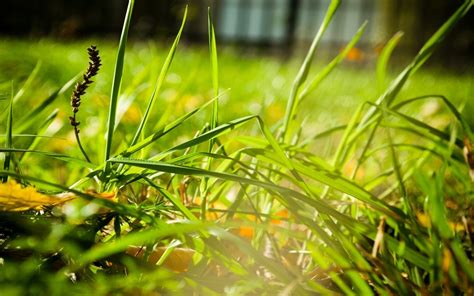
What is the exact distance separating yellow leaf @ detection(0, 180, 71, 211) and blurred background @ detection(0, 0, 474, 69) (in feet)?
18.4

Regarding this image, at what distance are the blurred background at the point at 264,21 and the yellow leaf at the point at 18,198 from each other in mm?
5619

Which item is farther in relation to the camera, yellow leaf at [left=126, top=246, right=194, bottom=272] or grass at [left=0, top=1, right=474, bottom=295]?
yellow leaf at [left=126, top=246, right=194, bottom=272]

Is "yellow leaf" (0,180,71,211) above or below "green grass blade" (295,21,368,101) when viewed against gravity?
below

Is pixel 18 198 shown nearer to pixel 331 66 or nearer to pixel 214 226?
pixel 214 226

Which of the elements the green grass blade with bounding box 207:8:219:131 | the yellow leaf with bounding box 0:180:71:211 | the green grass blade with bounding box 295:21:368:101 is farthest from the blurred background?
the yellow leaf with bounding box 0:180:71:211

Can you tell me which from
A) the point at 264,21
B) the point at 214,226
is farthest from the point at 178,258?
the point at 264,21

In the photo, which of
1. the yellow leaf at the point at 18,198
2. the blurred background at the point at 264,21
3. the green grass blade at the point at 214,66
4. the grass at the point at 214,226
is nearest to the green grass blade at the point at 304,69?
the grass at the point at 214,226

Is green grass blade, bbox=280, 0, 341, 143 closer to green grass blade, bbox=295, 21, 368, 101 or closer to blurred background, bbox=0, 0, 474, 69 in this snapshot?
green grass blade, bbox=295, 21, 368, 101

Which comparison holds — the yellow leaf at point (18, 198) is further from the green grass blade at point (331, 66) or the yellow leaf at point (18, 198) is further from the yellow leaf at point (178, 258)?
the green grass blade at point (331, 66)

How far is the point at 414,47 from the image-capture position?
327 inches

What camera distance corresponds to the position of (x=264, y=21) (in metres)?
11.7

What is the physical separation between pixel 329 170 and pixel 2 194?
367 millimetres

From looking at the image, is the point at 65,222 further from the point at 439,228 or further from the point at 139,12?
the point at 139,12

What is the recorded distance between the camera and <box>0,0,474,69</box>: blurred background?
6.99 metres
